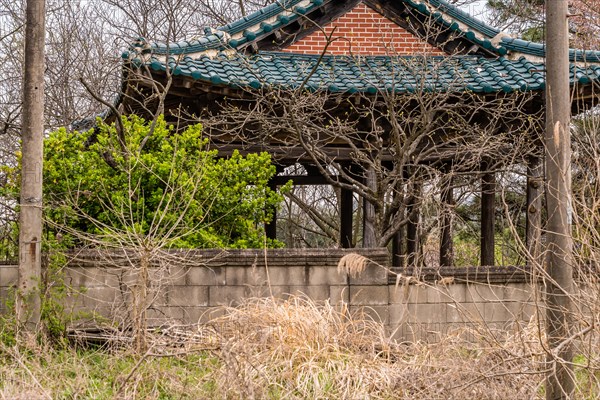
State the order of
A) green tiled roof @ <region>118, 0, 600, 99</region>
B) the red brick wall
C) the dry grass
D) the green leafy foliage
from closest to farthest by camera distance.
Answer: the dry grass
the green leafy foliage
green tiled roof @ <region>118, 0, 600, 99</region>
the red brick wall

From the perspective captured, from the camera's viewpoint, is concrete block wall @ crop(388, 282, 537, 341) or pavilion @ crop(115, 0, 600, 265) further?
pavilion @ crop(115, 0, 600, 265)

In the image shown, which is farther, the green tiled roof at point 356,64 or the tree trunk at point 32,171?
the green tiled roof at point 356,64

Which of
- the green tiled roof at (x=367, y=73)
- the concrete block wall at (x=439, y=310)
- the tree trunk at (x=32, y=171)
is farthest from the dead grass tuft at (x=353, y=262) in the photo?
the green tiled roof at (x=367, y=73)

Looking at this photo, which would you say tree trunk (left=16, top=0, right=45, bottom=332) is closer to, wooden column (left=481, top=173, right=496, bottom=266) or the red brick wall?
the red brick wall

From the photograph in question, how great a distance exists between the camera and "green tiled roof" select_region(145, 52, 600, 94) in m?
10.5

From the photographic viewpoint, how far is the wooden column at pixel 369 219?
421 inches

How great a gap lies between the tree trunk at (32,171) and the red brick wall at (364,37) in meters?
5.36

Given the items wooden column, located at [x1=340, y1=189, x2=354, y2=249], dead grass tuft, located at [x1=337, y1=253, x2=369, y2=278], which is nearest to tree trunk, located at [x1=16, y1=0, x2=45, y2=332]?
dead grass tuft, located at [x1=337, y1=253, x2=369, y2=278]

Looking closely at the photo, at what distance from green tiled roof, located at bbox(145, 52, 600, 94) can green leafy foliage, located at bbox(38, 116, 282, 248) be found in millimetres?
1113

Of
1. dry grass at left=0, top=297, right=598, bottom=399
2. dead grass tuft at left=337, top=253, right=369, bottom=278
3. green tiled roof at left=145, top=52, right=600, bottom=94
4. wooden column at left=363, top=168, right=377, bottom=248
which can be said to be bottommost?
dry grass at left=0, top=297, right=598, bottom=399

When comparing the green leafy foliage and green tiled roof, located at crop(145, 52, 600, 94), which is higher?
green tiled roof, located at crop(145, 52, 600, 94)

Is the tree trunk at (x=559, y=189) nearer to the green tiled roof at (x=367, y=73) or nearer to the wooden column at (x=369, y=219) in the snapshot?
the green tiled roof at (x=367, y=73)

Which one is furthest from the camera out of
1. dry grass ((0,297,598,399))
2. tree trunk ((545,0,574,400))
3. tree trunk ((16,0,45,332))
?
tree trunk ((16,0,45,332))

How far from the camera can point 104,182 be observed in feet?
29.5
